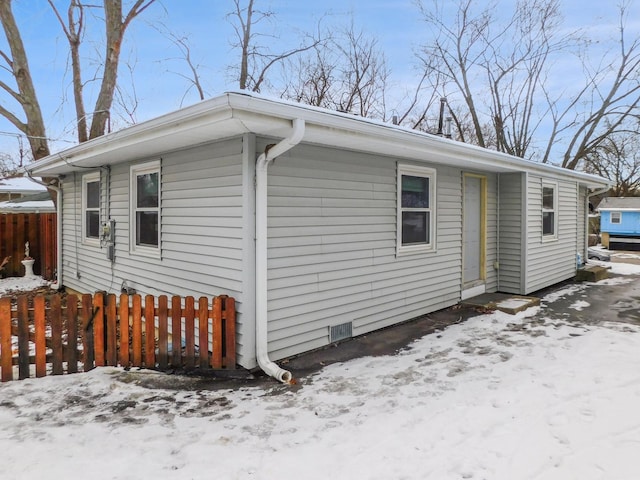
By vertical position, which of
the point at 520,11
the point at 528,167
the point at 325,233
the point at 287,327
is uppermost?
the point at 520,11

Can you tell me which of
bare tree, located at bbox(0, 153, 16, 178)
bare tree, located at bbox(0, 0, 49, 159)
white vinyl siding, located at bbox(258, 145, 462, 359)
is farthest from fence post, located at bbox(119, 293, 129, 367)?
bare tree, located at bbox(0, 153, 16, 178)

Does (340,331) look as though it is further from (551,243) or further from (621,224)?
(621,224)

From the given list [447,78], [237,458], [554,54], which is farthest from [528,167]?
[554,54]

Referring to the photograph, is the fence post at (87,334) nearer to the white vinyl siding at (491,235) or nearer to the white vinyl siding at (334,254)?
the white vinyl siding at (334,254)

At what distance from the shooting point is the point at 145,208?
19.0ft

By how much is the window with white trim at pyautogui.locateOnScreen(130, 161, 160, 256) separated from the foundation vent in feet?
8.03

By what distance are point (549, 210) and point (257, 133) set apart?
7.15 meters

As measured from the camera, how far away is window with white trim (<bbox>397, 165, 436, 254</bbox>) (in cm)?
593

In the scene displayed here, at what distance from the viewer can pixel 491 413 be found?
3225mm

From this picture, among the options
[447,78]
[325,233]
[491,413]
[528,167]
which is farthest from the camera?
[447,78]

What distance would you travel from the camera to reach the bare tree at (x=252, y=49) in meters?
15.8

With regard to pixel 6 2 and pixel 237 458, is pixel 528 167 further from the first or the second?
pixel 6 2

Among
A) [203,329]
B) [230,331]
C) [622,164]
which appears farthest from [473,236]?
[622,164]

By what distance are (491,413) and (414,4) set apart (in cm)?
2158
